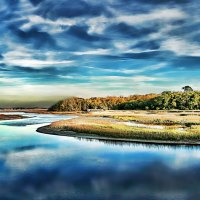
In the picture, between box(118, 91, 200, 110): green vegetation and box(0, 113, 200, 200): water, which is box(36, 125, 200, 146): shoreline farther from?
box(118, 91, 200, 110): green vegetation

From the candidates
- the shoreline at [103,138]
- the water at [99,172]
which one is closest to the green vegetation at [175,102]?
the shoreline at [103,138]

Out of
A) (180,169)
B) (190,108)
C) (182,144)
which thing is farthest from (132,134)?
(190,108)

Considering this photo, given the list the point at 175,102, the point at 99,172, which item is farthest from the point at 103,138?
the point at 175,102

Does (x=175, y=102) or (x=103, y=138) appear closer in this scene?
(x=103, y=138)

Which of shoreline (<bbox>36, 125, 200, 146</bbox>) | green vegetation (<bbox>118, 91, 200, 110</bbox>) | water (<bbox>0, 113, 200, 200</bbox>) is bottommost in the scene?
water (<bbox>0, 113, 200, 200</bbox>)

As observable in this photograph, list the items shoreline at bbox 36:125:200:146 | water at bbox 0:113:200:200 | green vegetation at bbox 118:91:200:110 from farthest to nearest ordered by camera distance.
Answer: green vegetation at bbox 118:91:200:110
shoreline at bbox 36:125:200:146
water at bbox 0:113:200:200

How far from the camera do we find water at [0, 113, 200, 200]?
20.7 metres

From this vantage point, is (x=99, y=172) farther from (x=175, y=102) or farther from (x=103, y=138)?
(x=175, y=102)

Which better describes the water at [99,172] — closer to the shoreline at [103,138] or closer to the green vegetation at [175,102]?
the shoreline at [103,138]

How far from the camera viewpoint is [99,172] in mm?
26391

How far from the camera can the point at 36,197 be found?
19.8m

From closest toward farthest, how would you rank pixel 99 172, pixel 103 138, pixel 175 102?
1. pixel 99 172
2. pixel 103 138
3. pixel 175 102

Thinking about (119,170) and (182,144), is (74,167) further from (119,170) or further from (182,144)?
(182,144)

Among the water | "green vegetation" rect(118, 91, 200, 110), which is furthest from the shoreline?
"green vegetation" rect(118, 91, 200, 110)
